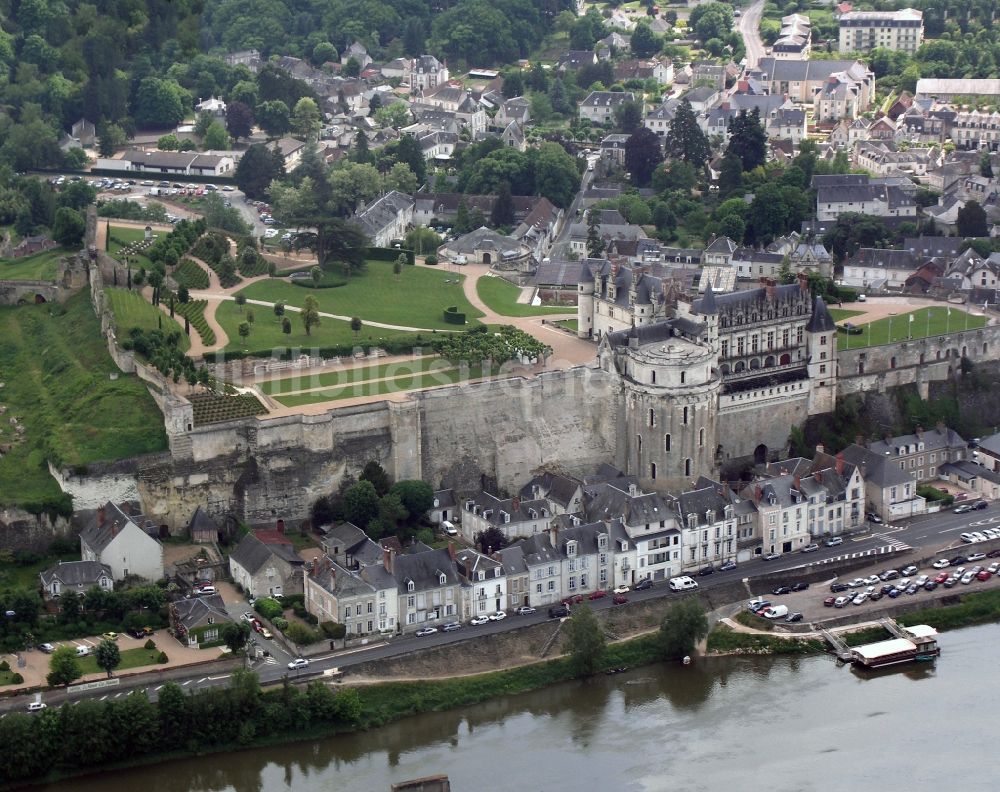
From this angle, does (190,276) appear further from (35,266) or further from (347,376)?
(347,376)

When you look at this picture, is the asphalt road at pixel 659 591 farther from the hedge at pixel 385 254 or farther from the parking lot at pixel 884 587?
the hedge at pixel 385 254

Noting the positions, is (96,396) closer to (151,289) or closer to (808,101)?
(151,289)

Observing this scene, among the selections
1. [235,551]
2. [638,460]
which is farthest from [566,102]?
[235,551]

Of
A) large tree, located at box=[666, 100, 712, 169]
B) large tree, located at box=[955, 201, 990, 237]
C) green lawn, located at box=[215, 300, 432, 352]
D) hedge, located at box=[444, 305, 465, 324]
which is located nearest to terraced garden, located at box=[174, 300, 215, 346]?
green lawn, located at box=[215, 300, 432, 352]

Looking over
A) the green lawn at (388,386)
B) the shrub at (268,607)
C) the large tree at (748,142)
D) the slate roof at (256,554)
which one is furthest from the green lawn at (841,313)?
the shrub at (268,607)

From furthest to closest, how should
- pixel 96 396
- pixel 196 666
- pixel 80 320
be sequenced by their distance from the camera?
1. pixel 80 320
2. pixel 96 396
3. pixel 196 666
